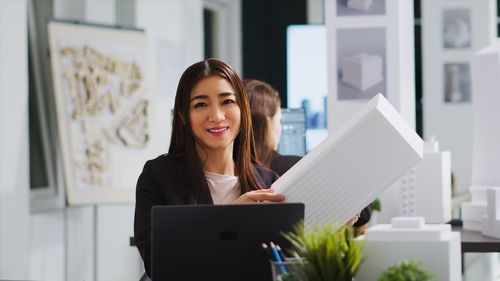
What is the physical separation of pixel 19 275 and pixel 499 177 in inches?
108

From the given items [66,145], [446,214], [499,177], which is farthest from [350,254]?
[66,145]

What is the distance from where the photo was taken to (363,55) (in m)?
4.04

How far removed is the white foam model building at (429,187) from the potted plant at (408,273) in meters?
2.06

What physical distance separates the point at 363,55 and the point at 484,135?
0.77 metres

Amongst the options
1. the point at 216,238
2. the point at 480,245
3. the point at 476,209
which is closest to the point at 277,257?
the point at 216,238

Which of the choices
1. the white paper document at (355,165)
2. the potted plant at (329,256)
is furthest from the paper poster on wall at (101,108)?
the potted plant at (329,256)

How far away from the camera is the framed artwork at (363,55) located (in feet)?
13.3

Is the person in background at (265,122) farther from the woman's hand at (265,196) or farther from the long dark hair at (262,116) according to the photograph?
the woman's hand at (265,196)

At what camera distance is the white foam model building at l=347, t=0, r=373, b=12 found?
4043 mm

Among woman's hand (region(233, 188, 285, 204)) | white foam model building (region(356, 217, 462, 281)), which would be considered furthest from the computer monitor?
white foam model building (region(356, 217, 462, 281))

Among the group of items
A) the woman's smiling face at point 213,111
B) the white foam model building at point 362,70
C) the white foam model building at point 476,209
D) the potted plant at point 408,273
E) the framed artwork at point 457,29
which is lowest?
the white foam model building at point 476,209

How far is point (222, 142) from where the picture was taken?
228 centimetres

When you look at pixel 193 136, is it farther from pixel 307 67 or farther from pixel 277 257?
pixel 307 67

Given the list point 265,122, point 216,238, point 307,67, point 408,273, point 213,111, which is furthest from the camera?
point 307,67
